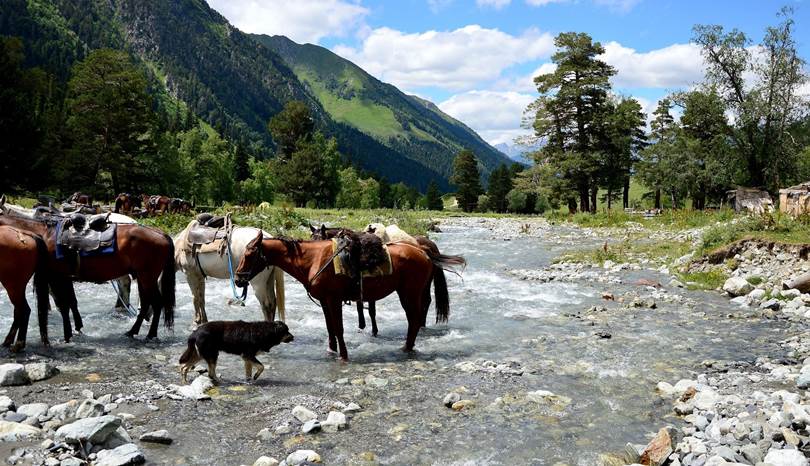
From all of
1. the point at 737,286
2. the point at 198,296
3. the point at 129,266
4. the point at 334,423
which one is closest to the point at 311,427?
the point at 334,423

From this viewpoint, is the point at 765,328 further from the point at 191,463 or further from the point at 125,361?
the point at 125,361

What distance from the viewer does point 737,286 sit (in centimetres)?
1362

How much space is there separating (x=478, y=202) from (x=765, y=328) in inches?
3751

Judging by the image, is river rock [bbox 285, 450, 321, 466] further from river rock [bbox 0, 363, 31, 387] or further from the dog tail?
river rock [bbox 0, 363, 31, 387]

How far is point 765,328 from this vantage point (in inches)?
420

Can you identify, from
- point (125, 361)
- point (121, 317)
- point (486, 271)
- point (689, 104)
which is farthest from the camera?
point (689, 104)

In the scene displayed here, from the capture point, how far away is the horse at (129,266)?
9562 mm

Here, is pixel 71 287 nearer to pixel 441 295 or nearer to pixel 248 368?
pixel 248 368

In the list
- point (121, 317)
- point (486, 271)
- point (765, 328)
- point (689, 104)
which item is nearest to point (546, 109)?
point (689, 104)

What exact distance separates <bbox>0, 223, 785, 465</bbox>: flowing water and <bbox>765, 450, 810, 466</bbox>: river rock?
1398 millimetres

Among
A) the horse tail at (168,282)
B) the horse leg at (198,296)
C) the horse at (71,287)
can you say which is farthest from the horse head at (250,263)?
the horse at (71,287)

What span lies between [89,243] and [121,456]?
5.69 meters

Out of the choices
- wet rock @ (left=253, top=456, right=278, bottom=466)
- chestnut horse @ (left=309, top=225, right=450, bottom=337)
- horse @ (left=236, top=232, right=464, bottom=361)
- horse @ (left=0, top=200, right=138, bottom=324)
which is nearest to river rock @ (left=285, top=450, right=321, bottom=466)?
wet rock @ (left=253, top=456, right=278, bottom=466)

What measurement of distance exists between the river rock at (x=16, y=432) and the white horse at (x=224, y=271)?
15.5 feet
